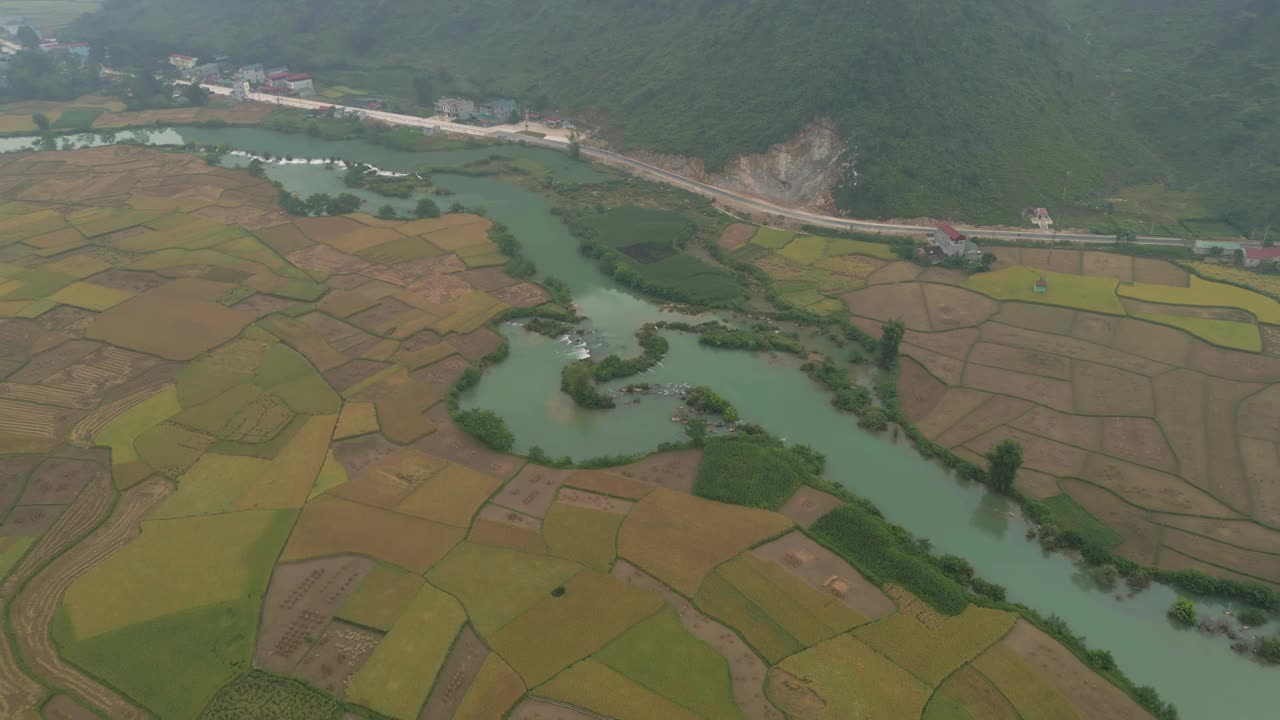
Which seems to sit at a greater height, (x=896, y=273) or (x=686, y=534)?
(x=896, y=273)

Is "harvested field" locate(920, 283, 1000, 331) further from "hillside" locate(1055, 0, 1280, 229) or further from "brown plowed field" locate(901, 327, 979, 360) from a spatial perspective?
"hillside" locate(1055, 0, 1280, 229)

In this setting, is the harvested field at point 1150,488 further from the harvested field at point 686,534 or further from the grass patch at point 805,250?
the grass patch at point 805,250

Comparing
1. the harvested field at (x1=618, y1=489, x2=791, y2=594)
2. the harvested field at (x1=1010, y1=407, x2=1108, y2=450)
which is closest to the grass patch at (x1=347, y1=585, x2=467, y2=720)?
the harvested field at (x1=618, y1=489, x2=791, y2=594)

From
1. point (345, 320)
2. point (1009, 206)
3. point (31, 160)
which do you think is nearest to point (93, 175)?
point (31, 160)

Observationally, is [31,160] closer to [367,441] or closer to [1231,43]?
[367,441]

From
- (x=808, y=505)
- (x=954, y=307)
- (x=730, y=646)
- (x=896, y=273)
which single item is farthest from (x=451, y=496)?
(x=896, y=273)

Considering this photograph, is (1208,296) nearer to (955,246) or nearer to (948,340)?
(955,246)
